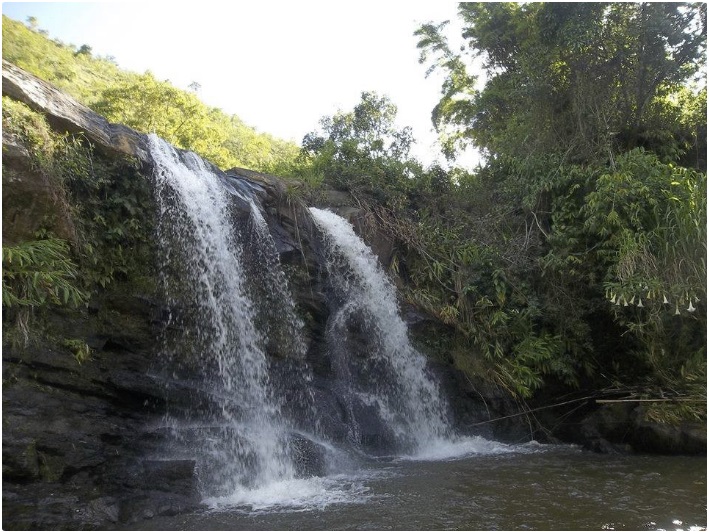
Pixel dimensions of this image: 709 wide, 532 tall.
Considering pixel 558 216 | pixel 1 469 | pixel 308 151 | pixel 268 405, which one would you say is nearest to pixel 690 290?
pixel 558 216

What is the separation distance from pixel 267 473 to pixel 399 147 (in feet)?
39.8

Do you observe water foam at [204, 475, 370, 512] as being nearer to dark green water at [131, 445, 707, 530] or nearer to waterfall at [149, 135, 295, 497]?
dark green water at [131, 445, 707, 530]

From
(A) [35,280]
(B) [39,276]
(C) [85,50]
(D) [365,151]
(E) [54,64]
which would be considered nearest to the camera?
(A) [35,280]

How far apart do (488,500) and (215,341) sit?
4.21 m

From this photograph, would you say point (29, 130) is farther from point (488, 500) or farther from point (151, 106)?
point (151, 106)

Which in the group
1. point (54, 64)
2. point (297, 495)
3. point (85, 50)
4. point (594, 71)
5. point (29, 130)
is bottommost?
point (297, 495)

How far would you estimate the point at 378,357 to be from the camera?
363 inches

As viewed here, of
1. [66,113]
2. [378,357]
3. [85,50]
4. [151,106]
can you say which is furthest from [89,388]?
[85,50]

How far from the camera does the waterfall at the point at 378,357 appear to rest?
339 inches

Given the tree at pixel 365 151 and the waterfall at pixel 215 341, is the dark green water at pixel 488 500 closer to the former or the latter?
the waterfall at pixel 215 341

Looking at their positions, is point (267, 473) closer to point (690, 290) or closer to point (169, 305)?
point (169, 305)

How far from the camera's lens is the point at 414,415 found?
881 cm

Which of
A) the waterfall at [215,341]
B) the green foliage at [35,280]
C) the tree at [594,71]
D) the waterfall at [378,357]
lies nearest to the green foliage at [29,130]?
the green foliage at [35,280]

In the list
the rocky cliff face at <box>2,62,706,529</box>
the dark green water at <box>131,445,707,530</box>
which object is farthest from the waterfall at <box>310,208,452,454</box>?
the dark green water at <box>131,445,707,530</box>
